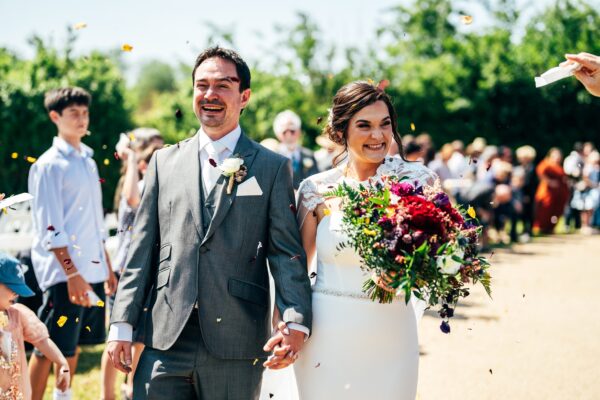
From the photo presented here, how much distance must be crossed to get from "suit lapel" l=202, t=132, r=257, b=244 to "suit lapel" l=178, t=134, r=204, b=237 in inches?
Result: 2.9

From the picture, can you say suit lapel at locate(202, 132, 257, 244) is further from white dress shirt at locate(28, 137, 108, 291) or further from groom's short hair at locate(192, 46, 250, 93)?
white dress shirt at locate(28, 137, 108, 291)

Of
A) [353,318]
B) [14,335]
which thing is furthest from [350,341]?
[14,335]

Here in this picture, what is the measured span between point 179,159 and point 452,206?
55.3 inches

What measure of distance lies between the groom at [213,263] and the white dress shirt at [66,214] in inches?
69.0

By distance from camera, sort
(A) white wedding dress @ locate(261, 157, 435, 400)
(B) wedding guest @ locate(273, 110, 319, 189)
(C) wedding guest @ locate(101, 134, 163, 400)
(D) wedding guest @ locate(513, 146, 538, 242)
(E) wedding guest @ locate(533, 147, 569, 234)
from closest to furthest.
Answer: (A) white wedding dress @ locate(261, 157, 435, 400) < (C) wedding guest @ locate(101, 134, 163, 400) < (B) wedding guest @ locate(273, 110, 319, 189) < (D) wedding guest @ locate(513, 146, 538, 242) < (E) wedding guest @ locate(533, 147, 569, 234)

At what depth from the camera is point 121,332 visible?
11.6ft

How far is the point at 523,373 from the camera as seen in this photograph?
693 centimetres

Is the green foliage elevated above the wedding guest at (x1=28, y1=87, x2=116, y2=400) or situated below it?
above

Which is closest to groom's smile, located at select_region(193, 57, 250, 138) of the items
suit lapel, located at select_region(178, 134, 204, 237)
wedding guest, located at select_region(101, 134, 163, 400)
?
suit lapel, located at select_region(178, 134, 204, 237)

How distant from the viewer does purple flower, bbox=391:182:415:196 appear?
3.48 metres

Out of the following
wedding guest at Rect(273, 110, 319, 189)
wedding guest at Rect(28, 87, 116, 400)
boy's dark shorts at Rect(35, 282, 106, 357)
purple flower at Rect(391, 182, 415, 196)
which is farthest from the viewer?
wedding guest at Rect(273, 110, 319, 189)

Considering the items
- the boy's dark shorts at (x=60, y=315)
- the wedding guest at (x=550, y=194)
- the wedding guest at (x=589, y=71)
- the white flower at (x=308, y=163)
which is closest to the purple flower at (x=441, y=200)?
the wedding guest at (x=589, y=71)

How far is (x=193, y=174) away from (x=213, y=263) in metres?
0.47

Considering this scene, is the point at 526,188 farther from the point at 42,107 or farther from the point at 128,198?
the point at 128,198
